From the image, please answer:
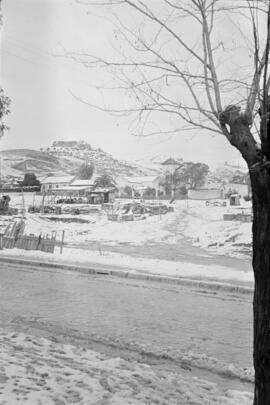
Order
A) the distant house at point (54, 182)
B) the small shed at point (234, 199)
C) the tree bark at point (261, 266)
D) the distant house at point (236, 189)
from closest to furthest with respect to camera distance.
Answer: the tree bark at point (261, 266) → the distant house at point (236, 189) → the small shed at point (234, 199) → the distant house at point (54, 182)

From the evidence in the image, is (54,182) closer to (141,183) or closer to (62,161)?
(62,161)

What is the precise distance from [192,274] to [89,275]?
1913 millimetres

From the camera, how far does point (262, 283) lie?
2.04m

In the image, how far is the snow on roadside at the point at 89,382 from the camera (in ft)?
9.41

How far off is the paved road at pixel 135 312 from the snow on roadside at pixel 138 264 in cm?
126

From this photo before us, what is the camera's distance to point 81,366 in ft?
11.6

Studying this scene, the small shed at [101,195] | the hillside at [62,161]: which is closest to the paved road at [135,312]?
the small shed at [101,195]

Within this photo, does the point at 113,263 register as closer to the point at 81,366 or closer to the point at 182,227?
the point at 182,227

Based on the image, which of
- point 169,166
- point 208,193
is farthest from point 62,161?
point 208,193

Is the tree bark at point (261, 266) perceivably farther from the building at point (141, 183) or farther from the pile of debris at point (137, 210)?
the pile of debris at point (137, 210)

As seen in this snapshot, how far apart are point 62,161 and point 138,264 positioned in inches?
177

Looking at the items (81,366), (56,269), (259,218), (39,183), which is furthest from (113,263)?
(259,218)

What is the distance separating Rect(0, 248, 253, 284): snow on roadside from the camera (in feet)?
32.8

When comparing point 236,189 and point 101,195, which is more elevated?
point 236,189
